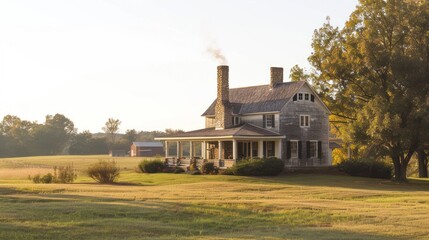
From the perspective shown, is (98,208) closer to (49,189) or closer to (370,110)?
(49,189)

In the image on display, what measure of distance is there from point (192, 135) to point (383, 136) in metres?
18.6

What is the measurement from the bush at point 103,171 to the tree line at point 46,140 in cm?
11545

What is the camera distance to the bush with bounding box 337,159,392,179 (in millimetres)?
57344

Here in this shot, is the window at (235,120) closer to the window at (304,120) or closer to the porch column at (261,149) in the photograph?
the porch column at (261,149)

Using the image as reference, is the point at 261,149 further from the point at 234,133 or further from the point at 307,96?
the point at 307,96

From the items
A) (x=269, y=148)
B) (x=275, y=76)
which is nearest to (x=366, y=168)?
(x=269, y=148)

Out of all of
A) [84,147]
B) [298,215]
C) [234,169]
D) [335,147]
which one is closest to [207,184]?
[234,169]

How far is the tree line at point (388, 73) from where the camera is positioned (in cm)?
4950

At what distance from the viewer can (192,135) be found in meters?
59.5

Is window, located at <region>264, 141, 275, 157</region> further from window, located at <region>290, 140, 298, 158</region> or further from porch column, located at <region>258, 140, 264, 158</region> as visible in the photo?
window, located at <region>290, 140, 298, 158</region>

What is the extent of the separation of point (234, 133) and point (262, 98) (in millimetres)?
8056

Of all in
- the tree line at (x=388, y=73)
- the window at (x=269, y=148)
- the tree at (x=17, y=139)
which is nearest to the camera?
the tree line at (x=388, y=73)

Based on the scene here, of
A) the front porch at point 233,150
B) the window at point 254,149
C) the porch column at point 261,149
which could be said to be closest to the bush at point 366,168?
the front porch at point 233,150

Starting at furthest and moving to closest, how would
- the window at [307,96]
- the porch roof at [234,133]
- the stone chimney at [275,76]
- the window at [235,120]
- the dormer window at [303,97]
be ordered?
the stone chimney at [275,76] → the window at [235,120] → the window at [307,96] → the dormer window at [303,97] → the porch roof at [234,133]
